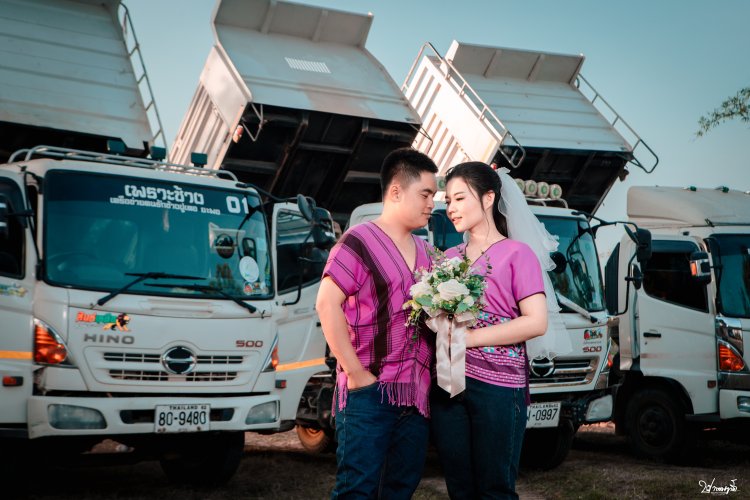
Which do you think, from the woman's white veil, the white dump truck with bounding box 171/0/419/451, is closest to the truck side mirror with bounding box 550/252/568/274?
the white dump truck with bounding box 171/0/419/451

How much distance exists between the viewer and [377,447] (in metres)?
3.47

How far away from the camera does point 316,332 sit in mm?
8109

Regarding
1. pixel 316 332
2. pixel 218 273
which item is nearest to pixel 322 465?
pixel 316 332

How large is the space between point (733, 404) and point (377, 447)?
5909 mm

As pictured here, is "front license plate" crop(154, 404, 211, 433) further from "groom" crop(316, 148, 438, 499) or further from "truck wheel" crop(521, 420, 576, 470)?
"truck wheel" crop(521, 420, 576, 470)

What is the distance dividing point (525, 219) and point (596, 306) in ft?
15.0

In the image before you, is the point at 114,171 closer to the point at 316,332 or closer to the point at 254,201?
the point at 254,201

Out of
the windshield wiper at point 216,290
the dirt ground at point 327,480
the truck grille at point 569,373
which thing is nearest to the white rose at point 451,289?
the windshield wiper at point 216,290

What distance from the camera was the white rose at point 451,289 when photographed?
3.41 meters

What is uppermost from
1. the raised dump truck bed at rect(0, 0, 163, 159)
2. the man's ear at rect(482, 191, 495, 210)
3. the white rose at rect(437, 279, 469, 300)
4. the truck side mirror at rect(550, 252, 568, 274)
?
the raised dump truck bed at rect(0, 0, 163, 159)

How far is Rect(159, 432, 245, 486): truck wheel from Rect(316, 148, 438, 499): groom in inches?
135

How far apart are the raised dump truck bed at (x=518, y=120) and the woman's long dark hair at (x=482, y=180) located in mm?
7193

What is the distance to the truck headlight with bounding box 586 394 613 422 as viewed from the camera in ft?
26.5

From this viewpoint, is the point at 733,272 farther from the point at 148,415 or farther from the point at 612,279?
the point at 148,415
